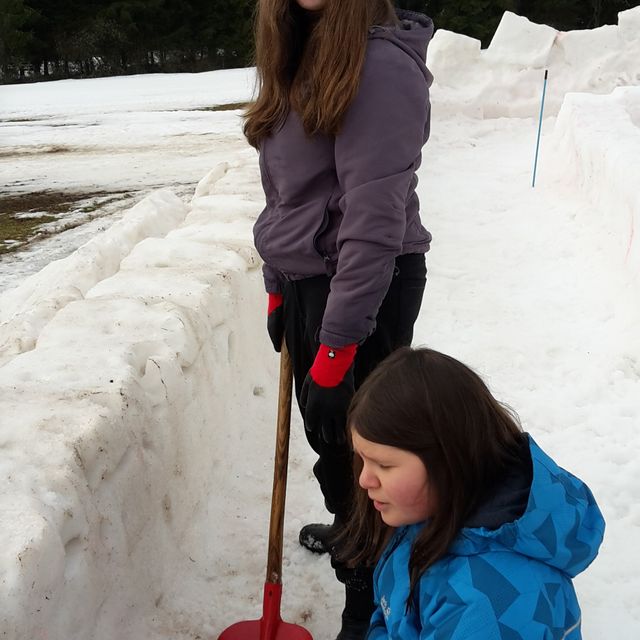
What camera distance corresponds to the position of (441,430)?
127 centimetres

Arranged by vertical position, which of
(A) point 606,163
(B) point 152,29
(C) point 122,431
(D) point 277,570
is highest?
(B) point 152,29

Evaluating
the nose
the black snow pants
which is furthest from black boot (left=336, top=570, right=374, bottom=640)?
the nose

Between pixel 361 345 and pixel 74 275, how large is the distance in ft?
8.22

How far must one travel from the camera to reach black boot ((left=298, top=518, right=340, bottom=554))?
2.52m

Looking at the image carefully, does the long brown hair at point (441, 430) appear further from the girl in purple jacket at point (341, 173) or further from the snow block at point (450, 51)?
the snow block at point (450, 51)

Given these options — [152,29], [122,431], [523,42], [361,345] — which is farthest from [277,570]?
[152,29]

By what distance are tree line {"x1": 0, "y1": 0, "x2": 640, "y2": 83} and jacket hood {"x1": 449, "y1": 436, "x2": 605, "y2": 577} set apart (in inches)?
1231

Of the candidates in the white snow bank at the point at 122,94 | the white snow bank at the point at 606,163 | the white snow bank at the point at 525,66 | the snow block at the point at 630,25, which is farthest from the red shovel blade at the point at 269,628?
the white snow bank at the point at 122,94

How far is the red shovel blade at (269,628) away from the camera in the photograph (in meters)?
2.09

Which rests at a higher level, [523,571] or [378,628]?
[523,571]

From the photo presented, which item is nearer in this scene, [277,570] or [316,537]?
[277,570]

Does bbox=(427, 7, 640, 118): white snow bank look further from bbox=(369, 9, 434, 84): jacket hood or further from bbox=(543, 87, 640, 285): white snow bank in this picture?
bbox=(369, 9, 434, 84): jacket hood

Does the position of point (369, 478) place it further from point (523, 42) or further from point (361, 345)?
point (523, 42)

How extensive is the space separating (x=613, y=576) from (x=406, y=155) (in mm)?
1487
